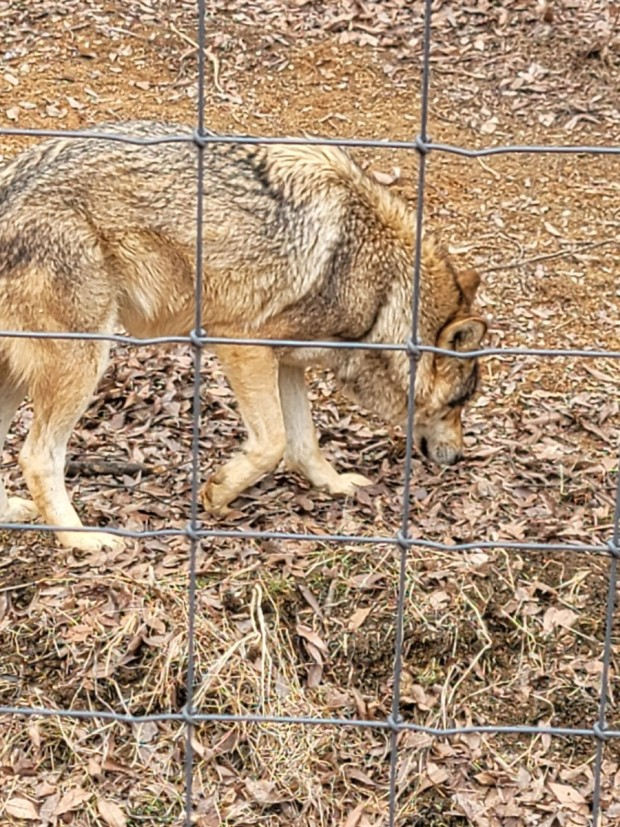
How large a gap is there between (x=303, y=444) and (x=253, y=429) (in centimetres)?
44

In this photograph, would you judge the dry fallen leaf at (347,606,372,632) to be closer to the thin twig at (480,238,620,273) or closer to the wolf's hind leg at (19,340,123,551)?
the wolf's hind leg at (19,340,123,551)

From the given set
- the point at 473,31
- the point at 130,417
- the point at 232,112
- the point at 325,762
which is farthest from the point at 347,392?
the point at 473,31

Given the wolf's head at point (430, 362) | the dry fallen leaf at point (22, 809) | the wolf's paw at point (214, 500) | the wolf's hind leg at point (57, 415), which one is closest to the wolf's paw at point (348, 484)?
the wolf's head at point (430, 362)

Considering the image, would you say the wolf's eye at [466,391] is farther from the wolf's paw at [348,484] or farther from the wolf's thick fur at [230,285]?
the wolf's paw at [348,484]

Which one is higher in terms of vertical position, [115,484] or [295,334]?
[295,334]

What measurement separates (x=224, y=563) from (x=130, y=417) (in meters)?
1.72

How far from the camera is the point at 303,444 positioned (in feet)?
22.4

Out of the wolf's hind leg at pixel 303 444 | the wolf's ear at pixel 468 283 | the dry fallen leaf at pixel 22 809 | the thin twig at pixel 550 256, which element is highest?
the wolf's ear at pixel 468 283

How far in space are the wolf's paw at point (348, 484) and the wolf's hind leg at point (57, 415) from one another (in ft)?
3.72

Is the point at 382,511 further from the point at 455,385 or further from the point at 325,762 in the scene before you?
the point at 325,762

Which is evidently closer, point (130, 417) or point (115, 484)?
point (115, 484)

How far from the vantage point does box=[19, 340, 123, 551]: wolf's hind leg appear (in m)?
5.87

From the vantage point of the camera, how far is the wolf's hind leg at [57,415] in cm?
587

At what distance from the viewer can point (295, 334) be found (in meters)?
6.41
